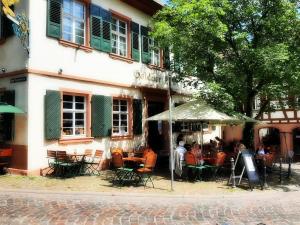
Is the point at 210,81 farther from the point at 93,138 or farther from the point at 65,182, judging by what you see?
the point at 65,182

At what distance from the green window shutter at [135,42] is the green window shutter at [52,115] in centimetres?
489

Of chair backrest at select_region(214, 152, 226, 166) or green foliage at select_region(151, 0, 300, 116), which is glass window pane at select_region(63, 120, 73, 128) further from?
chair backrest at select_region(214, 152, 226, 166)

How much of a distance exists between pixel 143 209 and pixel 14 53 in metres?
7.34

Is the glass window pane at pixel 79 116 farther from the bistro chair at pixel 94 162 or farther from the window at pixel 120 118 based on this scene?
the window at pixel 120 118

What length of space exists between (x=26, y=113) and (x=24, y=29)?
2.59 meters

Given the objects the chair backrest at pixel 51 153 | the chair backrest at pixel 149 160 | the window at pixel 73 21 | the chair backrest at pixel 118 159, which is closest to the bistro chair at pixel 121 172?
the chair backrest at pixel 118 159

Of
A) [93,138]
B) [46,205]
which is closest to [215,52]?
[93,138]

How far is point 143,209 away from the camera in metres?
8.62

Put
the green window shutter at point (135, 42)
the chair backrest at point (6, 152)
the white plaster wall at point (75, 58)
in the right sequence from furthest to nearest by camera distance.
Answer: the green window shutter at point (135, 42) → the white plaster wall at point (75, 58) → the chair backrest at point (6, 152)

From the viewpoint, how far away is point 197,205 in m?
9.23

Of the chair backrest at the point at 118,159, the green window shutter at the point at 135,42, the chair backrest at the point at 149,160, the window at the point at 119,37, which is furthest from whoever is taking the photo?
the green window shutter at the point at 135,42

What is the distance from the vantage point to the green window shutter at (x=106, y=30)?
1528 centimetres

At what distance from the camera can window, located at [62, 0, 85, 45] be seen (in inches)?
547

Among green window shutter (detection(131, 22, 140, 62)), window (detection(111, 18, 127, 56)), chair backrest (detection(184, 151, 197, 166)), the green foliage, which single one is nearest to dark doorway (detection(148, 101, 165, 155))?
green window shutter (detection(131, 22, 140, 62))
